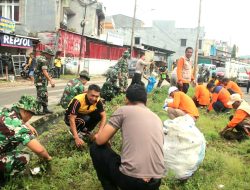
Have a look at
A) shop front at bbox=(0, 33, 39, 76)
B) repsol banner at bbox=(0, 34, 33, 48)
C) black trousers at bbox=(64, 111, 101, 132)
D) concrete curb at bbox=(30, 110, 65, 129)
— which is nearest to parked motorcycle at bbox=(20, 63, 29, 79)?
shop front at bbox=(0, 33, 39, 76)

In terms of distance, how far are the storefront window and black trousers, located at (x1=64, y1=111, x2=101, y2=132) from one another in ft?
66.9

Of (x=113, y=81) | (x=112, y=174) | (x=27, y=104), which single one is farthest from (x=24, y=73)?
(x=112, y=174)

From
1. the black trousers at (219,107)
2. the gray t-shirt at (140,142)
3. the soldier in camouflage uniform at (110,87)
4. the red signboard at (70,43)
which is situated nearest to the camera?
the gray t-shirt at (140,142)

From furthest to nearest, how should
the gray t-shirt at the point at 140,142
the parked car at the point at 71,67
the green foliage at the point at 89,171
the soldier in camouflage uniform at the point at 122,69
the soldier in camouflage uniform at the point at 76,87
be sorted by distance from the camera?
the parked car at the point at 71,67 < the soldier in camouflage uniform at the point at 122,69 < the soldier in camouflage uniform at the point at 76,87 < the green foliage at the point at 89,171 < the gray t-shirt at the point at 140,142

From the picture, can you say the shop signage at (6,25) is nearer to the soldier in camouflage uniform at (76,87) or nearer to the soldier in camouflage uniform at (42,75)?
the soldier in camouflage uniform at (42,75)

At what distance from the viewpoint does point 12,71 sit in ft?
62.6

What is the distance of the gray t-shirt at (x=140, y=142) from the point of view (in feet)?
9.75

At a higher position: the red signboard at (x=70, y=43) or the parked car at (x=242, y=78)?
the red signboard at (x=70, y=43)

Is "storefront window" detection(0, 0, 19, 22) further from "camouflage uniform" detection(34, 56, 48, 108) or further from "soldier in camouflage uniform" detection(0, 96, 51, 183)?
"soldier in camouflage uniform" detection(0, 96, 51, 183)

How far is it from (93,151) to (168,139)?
1.29m

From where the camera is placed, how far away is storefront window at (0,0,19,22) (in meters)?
23.5

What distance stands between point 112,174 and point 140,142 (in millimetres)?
518

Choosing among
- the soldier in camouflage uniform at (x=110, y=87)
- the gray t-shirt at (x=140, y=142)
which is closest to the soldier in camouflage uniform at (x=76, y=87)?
the gray t-shirt at (x=140, y=142)

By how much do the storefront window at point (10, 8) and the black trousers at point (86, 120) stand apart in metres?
20.4
